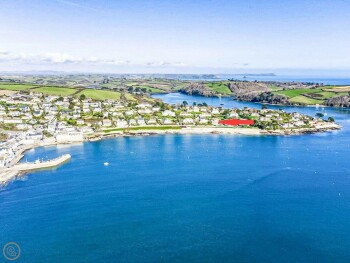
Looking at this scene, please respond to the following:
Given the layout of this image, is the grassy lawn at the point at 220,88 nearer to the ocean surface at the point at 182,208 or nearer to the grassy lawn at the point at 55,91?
the grassy lawn at the point at 55,91

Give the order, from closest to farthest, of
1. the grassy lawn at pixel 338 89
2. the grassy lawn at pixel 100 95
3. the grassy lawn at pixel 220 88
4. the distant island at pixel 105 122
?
the distant island at pixel 105 122, the grassy lawn at pixel 100 95, the grassy lawn at pixel 338 89, the grassy lawn at pixel 220 88

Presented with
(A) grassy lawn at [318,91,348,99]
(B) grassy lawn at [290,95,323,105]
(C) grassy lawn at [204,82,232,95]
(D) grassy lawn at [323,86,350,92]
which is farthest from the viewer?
(C) grassy lawn at [204,82,232,95]

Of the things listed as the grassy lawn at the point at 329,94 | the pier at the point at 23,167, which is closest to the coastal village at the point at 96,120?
the pier at the point at 23,167

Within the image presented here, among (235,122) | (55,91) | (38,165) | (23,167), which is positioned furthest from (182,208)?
(55,91)

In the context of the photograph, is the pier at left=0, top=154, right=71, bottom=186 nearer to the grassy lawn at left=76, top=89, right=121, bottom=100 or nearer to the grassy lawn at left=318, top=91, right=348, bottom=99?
the grassy lawn at left=76, top=89, right=121, bottom=100

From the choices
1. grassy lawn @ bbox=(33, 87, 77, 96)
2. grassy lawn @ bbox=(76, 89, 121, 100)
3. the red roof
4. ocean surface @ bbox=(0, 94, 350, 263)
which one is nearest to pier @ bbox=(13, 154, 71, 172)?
ocean surface @ bbox=(0, 94, 350, 263)

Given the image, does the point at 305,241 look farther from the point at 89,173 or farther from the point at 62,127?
the point at 62,127
